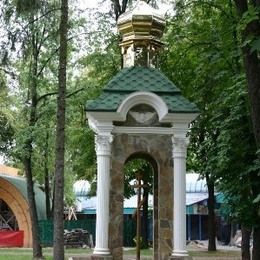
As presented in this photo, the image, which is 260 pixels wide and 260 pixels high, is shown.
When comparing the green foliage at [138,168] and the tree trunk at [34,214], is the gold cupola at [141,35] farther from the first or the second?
the tree trunk at [34,214]

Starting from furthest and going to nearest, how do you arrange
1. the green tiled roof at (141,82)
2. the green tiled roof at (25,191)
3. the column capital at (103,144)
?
the green tiled roof at (25,191) < the green tiled roof at (141,82) < the column capital at (103,144)

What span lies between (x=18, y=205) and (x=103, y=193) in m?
21.0

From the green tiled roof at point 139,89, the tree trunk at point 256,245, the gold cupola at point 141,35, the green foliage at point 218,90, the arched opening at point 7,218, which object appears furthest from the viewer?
the arched opening at point 7,218

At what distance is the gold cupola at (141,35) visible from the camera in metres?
12.9

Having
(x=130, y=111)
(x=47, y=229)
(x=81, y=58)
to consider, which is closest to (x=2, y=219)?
(x=47, y=229)

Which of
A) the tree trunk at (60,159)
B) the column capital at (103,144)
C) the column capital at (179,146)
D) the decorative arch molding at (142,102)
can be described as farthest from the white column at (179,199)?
the tree trunk at (60,159)

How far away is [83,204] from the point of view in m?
44.4

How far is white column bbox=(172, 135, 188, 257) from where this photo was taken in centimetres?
1145

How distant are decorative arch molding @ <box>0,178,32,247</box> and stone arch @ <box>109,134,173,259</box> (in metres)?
20.4

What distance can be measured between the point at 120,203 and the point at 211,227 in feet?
51.1

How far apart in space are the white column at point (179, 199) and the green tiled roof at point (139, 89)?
632mm

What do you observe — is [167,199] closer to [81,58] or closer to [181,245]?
[181,245]

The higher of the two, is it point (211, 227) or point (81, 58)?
point (81, 58)

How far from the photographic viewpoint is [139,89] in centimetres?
1194
